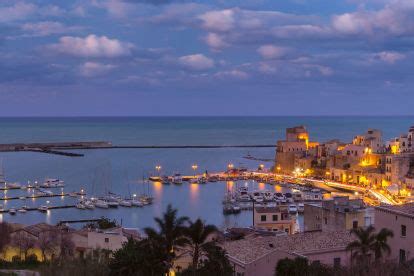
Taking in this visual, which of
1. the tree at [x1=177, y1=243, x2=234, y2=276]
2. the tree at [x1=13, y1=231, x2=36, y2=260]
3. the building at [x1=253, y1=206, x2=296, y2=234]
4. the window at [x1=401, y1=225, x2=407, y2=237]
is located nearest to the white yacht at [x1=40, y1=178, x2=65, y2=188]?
the building at [x1=253, y1=206, x2=296, y2=234]

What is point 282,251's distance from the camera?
1630 centimetres

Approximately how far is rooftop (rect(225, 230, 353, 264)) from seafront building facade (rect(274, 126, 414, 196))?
114 feet

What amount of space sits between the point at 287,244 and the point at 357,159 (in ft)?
151

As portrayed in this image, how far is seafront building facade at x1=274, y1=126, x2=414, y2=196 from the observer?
55.3 meters

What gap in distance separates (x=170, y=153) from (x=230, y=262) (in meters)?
85.7

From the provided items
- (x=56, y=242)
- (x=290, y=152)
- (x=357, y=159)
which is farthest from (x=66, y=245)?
(x=290, y=152)

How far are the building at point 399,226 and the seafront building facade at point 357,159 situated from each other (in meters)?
35.9

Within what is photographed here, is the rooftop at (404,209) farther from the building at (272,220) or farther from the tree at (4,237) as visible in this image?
the tree at (4,237)

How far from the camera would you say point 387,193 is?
5144 centimetres

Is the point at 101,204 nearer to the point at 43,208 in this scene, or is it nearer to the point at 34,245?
the point at 43,208

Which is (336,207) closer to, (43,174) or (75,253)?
(75,253)

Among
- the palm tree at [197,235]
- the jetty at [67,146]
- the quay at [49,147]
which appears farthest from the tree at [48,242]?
the jetty at [67,146]

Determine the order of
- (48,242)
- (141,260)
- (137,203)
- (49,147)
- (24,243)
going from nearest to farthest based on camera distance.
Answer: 1. (141,260)
2. (48,242)
3. (24,243)
4. (137,203)
5. (49,147)

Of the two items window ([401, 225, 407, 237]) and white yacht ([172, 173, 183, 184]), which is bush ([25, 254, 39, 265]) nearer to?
window ([401, 225, 407, 237])
